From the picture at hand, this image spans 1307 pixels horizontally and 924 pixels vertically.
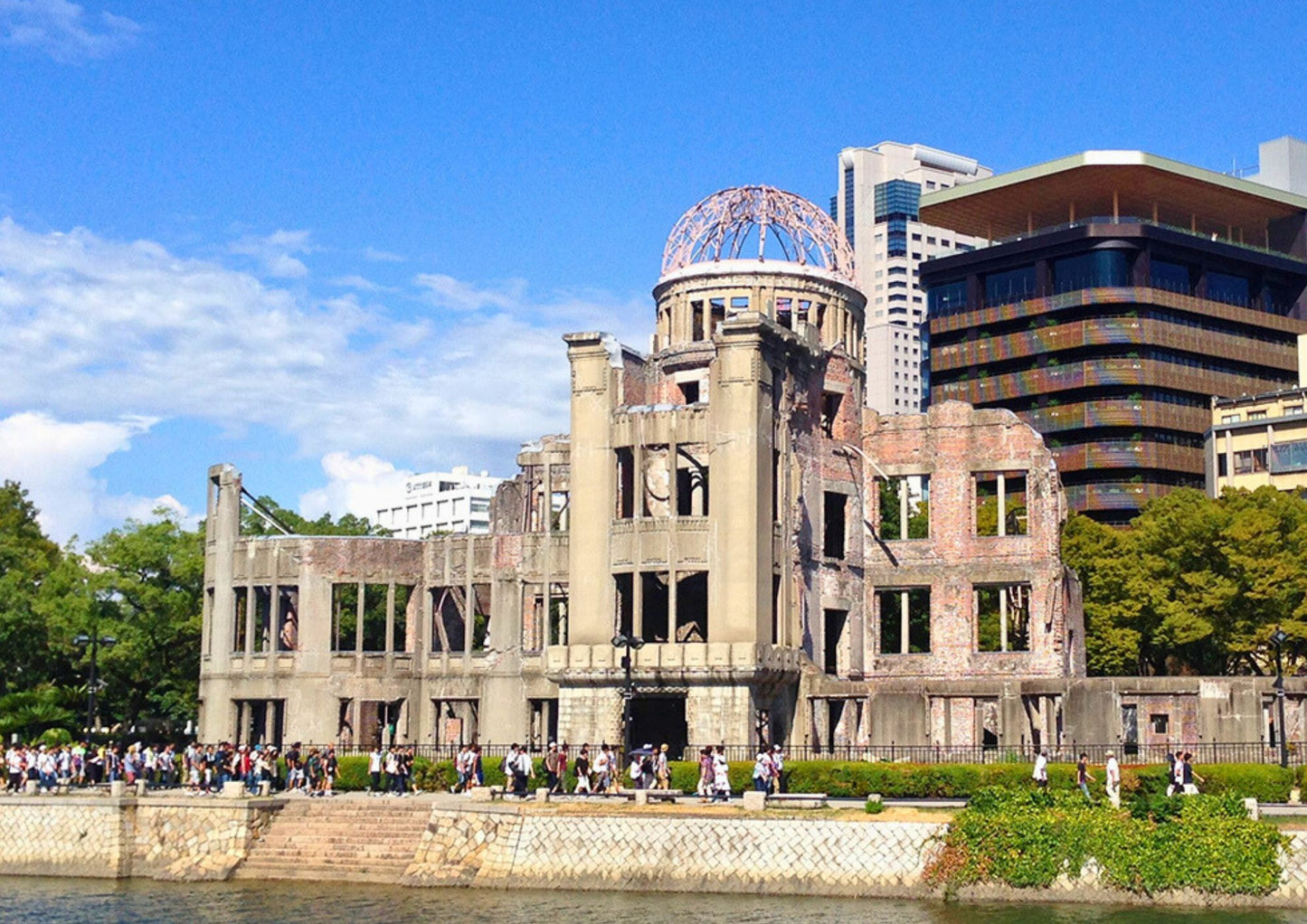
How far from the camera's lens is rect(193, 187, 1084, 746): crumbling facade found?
57.5 metres

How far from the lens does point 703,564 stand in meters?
56.9

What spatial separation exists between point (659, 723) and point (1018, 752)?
12.6m

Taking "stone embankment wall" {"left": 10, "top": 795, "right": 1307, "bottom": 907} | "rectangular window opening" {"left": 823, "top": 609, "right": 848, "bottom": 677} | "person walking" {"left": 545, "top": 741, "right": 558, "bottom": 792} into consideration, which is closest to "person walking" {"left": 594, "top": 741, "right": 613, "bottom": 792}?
"person walking" {"left": 545, "top": 741, "right": 558, "bottom": 792}

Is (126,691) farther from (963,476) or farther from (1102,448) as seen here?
(1102,448)

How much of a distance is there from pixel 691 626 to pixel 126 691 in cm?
2646

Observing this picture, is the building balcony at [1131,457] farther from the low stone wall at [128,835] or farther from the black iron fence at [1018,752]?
the low stone wall at [128,835]

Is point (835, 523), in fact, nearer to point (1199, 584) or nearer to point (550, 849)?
point (1199, 584)

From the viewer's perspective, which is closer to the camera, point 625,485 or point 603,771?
point 603,771

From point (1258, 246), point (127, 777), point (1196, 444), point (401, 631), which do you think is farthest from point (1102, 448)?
point (127, 777)

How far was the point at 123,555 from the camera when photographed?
72500mm

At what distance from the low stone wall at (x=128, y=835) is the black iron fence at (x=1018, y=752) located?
850 cm

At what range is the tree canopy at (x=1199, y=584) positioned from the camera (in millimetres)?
73250

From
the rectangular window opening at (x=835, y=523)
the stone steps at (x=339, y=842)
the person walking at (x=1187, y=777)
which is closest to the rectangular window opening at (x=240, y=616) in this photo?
the stone steps at (x=339, y=842)

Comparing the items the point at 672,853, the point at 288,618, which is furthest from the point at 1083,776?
the point at 288,618
